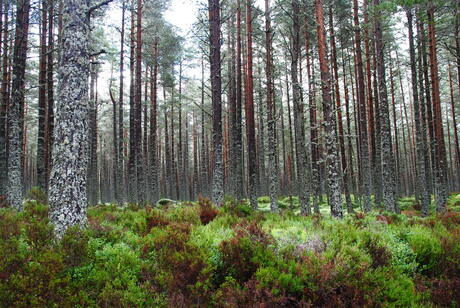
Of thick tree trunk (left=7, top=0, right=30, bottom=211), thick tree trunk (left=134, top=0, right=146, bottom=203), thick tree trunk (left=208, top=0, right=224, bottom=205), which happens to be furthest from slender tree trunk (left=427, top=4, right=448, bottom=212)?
thick tree trunk (left=7, top=0, right=30, bottom=211)

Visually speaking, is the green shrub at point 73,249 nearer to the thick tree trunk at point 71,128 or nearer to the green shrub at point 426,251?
the thick tree trunk at point 71,128

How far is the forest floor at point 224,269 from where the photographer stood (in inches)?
164

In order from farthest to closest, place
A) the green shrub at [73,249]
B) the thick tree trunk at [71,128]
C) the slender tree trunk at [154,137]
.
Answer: the slender tree trunk at [154,137]
the thick tree trunk at [71,128]
the green shrub at [73,249]

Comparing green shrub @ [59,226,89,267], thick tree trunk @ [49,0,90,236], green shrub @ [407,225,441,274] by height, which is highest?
thick tree trunk @ [49,0,90,236]

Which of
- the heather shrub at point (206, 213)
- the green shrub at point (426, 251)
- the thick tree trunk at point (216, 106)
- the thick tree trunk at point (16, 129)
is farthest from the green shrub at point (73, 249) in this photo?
the thick tree trunk at point (216, 106)

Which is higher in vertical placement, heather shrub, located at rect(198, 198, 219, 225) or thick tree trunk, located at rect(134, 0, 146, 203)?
thick tree trunk, located at rect(134, 0, 146, 203)

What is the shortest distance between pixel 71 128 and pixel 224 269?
398 centimetres

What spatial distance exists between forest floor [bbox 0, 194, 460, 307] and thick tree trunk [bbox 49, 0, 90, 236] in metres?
0.50

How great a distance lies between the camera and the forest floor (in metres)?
4.16

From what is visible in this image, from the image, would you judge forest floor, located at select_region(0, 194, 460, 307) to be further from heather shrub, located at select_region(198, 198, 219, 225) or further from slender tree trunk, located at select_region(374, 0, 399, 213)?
slender tree trunk, located at select_region(374, 0, 399, 213)

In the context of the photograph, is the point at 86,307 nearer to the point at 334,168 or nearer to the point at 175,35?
the point at 334,168

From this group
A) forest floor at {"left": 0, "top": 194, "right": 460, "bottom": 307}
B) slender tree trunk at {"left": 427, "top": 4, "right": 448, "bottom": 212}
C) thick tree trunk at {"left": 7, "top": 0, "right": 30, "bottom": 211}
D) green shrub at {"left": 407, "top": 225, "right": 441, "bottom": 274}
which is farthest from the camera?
slender tree trunk at {"left": 427, "top": 4, "right": 448, "bottom": 212}

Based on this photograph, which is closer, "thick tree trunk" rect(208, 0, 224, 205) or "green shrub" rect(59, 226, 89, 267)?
"green shrub" rect(59, 226, 89, 267)

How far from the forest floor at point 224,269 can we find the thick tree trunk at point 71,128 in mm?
499
